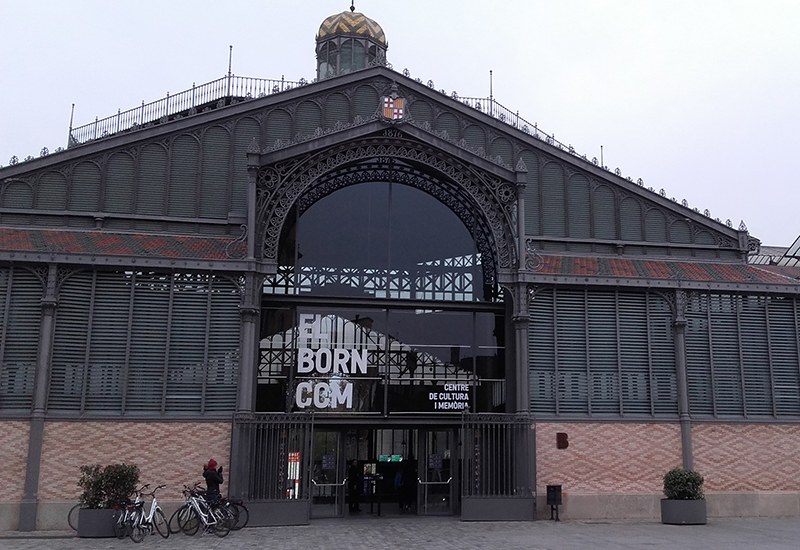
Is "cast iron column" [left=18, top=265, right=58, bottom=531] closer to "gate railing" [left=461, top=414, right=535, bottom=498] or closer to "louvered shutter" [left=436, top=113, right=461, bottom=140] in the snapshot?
"gate railing" [left=461, top=414, right=535, bottom=498]

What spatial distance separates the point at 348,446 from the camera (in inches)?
960

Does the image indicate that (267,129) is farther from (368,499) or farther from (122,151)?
(368,499)

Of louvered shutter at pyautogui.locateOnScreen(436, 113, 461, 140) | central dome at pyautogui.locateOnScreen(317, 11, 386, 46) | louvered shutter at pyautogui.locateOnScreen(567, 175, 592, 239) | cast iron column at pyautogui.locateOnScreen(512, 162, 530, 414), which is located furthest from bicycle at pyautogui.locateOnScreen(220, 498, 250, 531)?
central dome at pyautogui.locateOnScreen(317, 11, 386, 46)

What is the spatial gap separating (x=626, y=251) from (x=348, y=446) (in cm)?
1147

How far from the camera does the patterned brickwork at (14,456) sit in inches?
805

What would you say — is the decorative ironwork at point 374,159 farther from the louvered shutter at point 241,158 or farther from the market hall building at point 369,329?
the louvered shutter at point 241,158

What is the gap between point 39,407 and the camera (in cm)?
2083

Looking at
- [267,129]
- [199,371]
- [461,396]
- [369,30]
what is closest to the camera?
[199,371]

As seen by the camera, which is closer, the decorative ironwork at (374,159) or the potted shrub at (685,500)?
the potted shrub at (685,500)

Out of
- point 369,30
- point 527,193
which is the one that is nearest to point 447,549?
point 527,193

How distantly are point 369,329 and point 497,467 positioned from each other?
5608 millimetres

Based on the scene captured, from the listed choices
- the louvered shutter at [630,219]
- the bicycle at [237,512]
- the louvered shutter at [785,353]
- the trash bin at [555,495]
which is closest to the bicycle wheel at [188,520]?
the bicycle at [237,512]

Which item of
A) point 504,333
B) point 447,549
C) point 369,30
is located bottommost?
point 447,549

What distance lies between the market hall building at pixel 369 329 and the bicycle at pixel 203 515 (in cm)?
154
